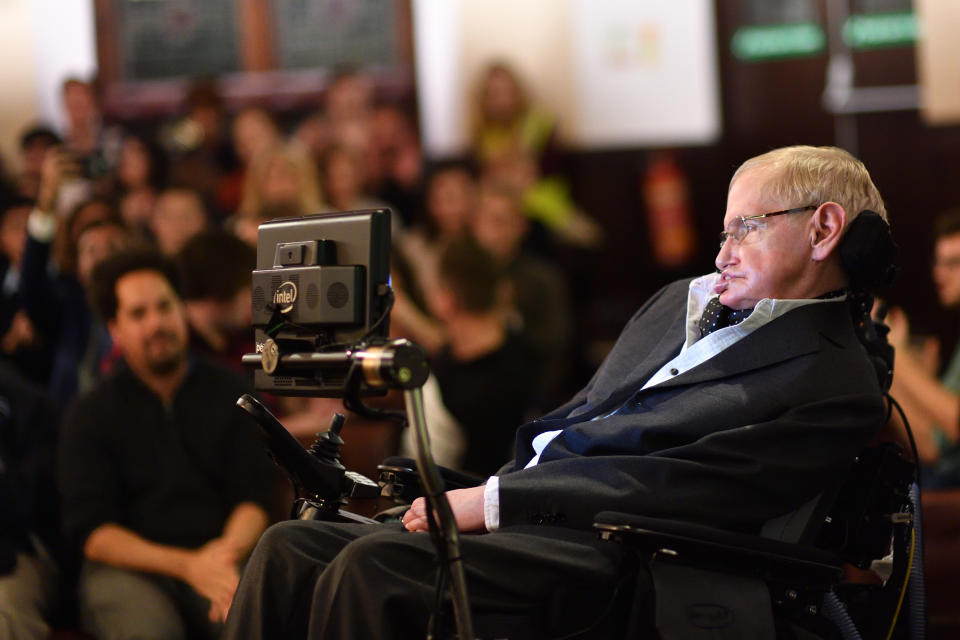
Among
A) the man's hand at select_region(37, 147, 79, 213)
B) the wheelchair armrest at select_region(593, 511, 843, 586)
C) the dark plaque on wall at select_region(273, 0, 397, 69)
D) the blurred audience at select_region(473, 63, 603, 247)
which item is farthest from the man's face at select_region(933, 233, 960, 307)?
the dark plaque on wall at select_region(273, 0, 397, 69)

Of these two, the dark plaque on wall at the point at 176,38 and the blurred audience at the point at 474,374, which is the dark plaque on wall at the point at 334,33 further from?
the blurred audience at the point at 474,374

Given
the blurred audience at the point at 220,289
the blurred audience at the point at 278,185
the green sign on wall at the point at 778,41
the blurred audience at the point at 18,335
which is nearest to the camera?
the blurred audience at the point at 220,289

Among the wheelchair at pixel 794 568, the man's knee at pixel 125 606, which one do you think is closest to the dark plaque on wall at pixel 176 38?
the man's knee at pixel 125 606

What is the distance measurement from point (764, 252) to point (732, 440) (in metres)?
0.39

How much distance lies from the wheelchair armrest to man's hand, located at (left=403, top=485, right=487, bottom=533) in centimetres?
27

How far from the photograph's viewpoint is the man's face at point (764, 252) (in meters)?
2.34

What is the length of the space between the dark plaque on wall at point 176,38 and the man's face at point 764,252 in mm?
5933

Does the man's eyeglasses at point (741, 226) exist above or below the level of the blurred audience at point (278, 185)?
below

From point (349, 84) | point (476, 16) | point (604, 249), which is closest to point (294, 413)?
point (349, 84)

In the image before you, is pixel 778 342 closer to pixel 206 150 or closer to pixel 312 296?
pixel 312 296

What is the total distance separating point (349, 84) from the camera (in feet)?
22.2

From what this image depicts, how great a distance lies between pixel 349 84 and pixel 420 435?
5.05 meters

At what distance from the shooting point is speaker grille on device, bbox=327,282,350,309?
2.07 metres

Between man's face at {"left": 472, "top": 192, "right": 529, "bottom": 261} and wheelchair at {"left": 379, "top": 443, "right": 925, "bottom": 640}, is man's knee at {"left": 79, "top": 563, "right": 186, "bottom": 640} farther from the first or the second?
man's face at {"left": 472, "top": 192, "right": 529, "bottom": 261}
